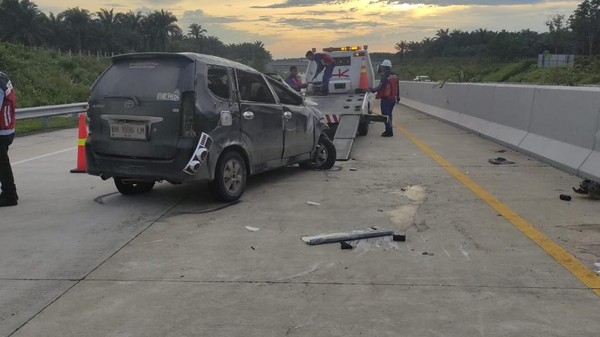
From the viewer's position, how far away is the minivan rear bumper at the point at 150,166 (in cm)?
596

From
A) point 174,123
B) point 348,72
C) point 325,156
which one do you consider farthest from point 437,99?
point 174,123

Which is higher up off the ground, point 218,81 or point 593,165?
point 218,81

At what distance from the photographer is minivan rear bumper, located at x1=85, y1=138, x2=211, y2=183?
596cm

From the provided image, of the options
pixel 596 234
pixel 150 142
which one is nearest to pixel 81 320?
pixel 150 142

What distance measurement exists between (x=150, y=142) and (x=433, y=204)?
352 cm

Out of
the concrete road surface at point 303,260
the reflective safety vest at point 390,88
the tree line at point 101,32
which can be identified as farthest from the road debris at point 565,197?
the tree line at point 101,32

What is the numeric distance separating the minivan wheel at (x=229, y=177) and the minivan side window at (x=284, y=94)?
1489mm

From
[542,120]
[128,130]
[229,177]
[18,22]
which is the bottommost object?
[229,177]

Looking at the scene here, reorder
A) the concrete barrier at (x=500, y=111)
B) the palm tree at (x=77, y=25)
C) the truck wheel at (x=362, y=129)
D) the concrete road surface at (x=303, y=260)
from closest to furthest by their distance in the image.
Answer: the concrete road surface at (x=303, y=260) < the concrete barrier at (x=500, y=111) < the truck wheel at (x=362, y=129) < the palm tree at (x=77, y=25)

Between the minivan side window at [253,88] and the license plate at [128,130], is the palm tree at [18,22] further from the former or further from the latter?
the license plate at [128,130]

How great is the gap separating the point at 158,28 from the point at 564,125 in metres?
131

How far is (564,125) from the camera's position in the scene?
330 inches

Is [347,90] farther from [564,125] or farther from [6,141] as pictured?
[6,141]

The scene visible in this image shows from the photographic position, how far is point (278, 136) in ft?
24.5
